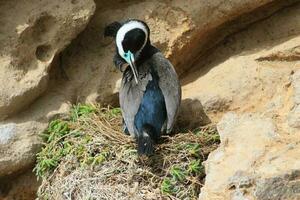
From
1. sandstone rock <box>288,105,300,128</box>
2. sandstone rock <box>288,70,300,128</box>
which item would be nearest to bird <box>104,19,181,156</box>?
sandstone rock <box>288,70,300,128</box>

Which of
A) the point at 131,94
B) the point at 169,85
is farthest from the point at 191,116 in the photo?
the point at 131,94

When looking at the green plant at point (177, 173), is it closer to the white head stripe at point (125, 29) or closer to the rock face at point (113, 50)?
the rock face at point (113, 50)

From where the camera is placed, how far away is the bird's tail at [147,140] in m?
4.62

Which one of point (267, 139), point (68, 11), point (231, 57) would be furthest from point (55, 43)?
point (267, 139)

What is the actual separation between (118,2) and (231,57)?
2.68ft

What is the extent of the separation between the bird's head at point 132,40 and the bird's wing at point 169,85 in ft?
0.45

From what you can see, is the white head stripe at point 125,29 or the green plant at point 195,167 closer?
the green plant at point 195,167

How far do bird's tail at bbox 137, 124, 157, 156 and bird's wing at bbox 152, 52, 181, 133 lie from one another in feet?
0.39

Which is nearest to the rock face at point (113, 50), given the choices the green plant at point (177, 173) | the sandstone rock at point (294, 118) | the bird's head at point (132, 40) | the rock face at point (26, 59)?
the rock face at point (26, 59)

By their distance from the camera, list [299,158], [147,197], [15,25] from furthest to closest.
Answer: [15,25] → [147,197] → [299,158]

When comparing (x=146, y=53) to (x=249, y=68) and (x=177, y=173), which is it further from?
(x=177, y=173)

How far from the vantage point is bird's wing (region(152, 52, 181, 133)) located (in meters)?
4.88

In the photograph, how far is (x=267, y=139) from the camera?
3951 mm

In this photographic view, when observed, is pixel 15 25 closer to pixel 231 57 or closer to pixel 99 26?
pixel 99 26
